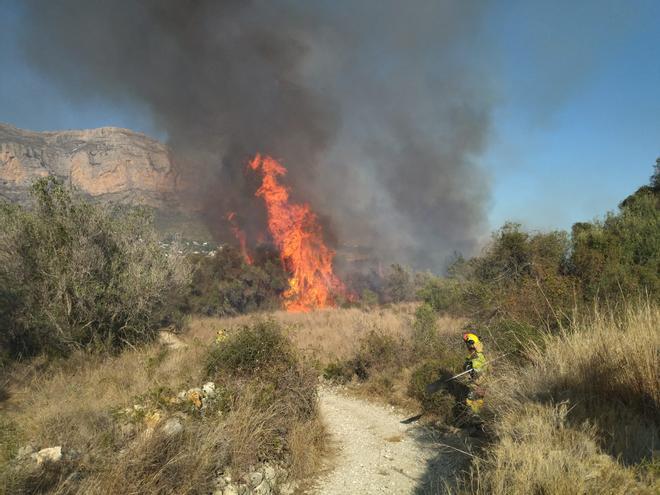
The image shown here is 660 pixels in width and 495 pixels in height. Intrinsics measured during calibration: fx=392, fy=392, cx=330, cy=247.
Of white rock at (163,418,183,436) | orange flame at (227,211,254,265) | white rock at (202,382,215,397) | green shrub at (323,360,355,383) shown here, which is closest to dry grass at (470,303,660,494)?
white rock at (163,418,183,436)

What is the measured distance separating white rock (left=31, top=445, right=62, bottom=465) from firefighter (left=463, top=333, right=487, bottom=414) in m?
6.04

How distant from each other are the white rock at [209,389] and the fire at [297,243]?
26971 mm

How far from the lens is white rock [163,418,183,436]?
488cm

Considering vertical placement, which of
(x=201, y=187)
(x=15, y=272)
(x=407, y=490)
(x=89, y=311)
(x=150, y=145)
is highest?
(x=150, y=145)

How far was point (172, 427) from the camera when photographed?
16.7ft

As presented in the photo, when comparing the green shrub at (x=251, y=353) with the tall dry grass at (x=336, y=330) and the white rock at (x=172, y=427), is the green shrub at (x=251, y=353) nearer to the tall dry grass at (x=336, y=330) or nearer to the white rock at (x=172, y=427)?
the white rock at (x=172, y=427)

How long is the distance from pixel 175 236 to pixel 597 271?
1548 cm

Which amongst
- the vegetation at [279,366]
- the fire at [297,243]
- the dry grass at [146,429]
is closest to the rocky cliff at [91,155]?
the fire at [297,243]

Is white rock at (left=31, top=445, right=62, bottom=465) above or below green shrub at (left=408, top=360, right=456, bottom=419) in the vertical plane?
above

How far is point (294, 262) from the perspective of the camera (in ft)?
115

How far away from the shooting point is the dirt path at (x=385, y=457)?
5.86 m

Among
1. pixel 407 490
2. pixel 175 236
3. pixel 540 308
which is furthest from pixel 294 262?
pixel 407 490

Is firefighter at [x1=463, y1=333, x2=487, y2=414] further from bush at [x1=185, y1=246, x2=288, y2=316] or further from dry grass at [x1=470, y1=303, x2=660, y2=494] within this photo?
bush at [x1=185, y1=246, x2=288, y2=316]

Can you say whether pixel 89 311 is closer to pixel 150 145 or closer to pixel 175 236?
pixel 175 236
